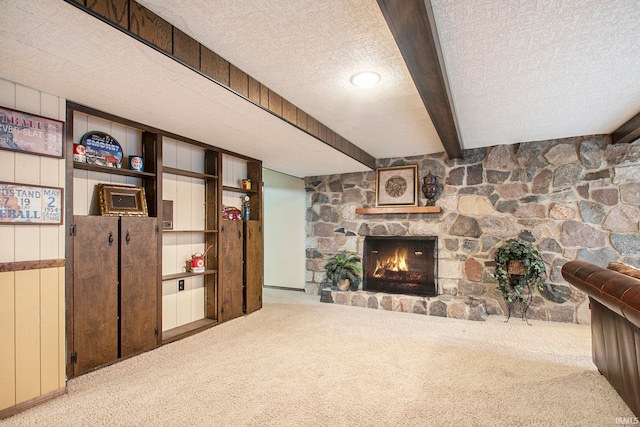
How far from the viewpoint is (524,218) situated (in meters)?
3.95

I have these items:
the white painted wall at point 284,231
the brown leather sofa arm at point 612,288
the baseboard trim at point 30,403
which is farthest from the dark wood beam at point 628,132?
the baseboard trim at point 30,403

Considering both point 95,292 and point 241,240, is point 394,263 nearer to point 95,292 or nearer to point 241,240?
point 241,240

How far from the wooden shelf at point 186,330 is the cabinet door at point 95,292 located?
0.52 metres

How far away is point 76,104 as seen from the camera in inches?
92.0

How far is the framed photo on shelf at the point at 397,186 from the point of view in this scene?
458cm

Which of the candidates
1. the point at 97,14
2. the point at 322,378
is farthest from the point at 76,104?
the point at 322,378

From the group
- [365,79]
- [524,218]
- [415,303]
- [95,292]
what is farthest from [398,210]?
[95,292]

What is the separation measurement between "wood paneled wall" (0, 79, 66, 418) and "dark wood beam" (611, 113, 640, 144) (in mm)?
4733

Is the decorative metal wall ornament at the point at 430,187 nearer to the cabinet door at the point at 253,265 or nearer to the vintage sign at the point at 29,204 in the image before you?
the cabinet door at the point at 253,265

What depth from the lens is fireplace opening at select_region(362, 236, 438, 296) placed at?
439 centimetres

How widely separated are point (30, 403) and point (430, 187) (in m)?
4.27

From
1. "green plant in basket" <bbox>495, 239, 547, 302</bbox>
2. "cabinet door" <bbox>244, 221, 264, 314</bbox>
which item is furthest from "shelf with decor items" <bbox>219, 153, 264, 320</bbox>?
"green plant in basket" <bbox>495, 239, 547, 302</bbox>

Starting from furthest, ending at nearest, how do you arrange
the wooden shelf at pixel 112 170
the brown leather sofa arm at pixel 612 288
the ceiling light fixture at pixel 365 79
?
the wooden shelf at pixel 112 170 < the ceiling light fixture at pixel 365 79 < the brown leather sofa arm at pixel 612 288

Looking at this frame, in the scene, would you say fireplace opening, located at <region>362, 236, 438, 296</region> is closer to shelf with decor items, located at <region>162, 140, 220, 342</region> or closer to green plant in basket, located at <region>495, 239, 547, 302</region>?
green plant in basket, located at <region>495, 239, 547, 302</region>
